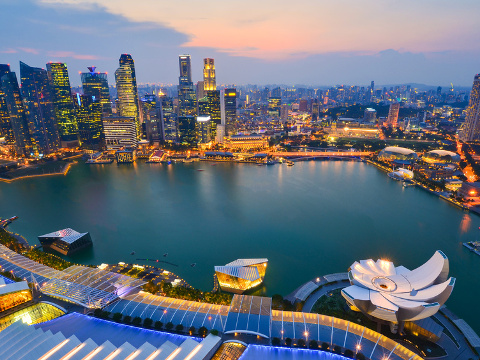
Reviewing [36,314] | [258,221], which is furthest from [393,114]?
[36,314]

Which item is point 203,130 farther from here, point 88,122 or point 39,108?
point 39,108

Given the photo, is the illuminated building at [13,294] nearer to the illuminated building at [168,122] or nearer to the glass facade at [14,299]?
the glass facade at [14,299]

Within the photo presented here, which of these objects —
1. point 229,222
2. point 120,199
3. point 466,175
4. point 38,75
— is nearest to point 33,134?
point 38,75

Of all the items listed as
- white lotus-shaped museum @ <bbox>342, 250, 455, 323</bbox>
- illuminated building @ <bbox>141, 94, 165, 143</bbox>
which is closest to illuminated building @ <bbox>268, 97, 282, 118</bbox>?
illuminated building @ <bbox>141, 94, 165, 143</bbox>

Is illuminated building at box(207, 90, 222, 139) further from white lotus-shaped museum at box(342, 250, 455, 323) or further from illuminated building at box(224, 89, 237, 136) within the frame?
white lotus-shaped museum at box(342, 250, 455, 323)

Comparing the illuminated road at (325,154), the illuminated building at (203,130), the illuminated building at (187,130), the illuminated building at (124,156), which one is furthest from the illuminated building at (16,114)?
the illuminated road at (325,154)
